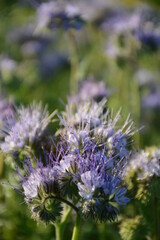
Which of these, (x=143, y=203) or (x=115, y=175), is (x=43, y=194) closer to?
(x=115, y=175)

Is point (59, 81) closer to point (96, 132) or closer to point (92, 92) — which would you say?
point (92, 92)

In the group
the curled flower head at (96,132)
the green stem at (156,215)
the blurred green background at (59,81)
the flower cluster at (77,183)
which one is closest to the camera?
the flower cluster at (77,183)

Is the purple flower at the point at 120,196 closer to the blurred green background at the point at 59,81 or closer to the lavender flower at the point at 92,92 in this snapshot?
the blurred green background at the point at 59,81

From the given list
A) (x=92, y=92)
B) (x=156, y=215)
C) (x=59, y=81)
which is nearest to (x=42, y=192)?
(x=156, y=215)

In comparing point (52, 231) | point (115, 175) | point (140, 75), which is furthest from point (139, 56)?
point (115, 175)

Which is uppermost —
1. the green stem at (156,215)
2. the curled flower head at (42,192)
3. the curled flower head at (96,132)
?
the curled flower head at (96,132)

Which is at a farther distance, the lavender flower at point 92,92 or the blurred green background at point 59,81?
the lavender flower at point 92,92

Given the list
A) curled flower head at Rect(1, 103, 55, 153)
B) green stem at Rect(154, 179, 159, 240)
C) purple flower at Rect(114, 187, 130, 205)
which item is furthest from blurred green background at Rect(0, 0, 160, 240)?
purple flower at Rect(114, 187, 130, 205)

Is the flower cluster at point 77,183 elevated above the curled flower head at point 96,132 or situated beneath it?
situated beneath

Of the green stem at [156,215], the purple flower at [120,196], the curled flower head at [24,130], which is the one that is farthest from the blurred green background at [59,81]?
the purple flower at [120,196]
